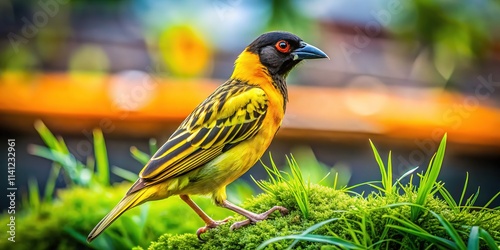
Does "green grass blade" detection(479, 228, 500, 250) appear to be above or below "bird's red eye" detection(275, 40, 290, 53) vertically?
below

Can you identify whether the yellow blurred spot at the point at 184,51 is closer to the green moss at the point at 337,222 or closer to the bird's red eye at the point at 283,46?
the bird's red eye at the point at 283,46

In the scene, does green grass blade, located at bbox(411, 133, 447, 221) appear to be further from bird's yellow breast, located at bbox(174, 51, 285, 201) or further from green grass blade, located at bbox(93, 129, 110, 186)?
green grass blade, located at bbox(93, 129, 110, 186)

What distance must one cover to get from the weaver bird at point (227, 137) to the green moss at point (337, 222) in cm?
→ 7

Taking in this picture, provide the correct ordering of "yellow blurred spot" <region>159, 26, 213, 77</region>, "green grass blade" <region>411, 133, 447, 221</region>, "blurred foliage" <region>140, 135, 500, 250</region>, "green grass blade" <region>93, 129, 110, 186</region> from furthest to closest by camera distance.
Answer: "yellow blurred spot" <region>159, 26, 213, 77</region>
"green grass blade" <region>93, 129, 110, 186</region>
"green grass blade" <region>411, 133, 447, 221</region>
"blurred foliage" <region>140, 135, 500, 250</region>

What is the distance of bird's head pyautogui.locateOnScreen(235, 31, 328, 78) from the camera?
327 cm

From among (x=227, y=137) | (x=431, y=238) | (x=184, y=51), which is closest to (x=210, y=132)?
(x=227, y=137)

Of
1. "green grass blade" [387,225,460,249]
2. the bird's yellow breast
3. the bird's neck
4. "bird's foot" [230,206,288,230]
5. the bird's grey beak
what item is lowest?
"bird's foot" [230,206,288,230]

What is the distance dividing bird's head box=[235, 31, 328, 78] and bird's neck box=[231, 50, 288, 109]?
0.03ft

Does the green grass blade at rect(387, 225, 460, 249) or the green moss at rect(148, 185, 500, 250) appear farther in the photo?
the green moss at rect(148, 185, 500, 250)

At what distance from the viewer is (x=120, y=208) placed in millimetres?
2686

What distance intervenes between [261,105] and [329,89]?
10.3ft

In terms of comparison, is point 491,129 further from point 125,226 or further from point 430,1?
point 125,226

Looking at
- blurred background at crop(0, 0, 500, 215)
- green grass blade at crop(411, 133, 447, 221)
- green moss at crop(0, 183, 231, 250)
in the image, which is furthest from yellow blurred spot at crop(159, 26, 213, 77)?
green grass blade at crop(411, 133, 447, 221)

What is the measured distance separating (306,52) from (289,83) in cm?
299
